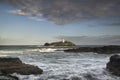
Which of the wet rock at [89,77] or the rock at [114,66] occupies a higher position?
the rock at [114,66]

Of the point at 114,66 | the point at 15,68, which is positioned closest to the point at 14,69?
A: the point at 15,68

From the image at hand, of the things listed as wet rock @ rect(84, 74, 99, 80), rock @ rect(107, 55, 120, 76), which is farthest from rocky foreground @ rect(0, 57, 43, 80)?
rock @ rect(107, 55, 120, 76)

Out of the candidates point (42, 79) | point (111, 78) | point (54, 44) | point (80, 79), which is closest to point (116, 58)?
point (111, 78)

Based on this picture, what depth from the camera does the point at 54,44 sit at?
152 meters

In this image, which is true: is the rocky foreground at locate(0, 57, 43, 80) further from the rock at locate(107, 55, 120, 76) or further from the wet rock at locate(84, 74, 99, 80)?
the rock at locate(107, 55, 120, 76)

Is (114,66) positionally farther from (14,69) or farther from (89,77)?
(14,69)

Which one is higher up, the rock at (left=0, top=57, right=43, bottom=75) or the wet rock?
the rock at (left=0, top=57, right=43, bottom=75)

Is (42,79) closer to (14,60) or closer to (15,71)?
(15,71)

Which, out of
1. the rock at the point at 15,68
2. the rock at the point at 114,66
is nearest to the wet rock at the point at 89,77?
the rock at the point at 114,66

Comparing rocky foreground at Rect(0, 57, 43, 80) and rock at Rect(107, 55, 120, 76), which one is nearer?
rocky foreground at Rect(0, 57, 43, 80)

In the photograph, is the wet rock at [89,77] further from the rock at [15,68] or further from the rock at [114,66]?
the rock at [15,68]

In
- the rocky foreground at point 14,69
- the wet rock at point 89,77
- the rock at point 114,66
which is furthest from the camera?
the rock at point 114,66

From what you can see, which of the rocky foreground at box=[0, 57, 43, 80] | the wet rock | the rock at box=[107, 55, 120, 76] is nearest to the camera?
the rocky foreground at box=[0, 57, 43, 80]

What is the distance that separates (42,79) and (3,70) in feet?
9.96
